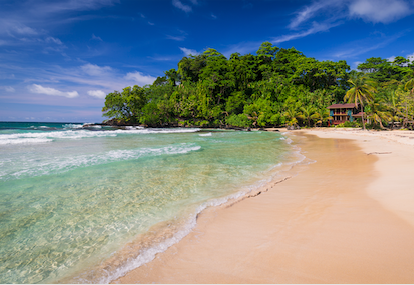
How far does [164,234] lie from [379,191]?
16.2 ft

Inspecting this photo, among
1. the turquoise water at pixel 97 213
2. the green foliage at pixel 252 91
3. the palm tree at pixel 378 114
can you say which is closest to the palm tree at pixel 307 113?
the green foliage at pixel 252 91

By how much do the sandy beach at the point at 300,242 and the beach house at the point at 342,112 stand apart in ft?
152

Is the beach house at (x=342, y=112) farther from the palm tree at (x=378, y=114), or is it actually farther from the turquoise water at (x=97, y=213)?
the turquoise water at (x=97, y=213)

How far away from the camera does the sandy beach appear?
219cm

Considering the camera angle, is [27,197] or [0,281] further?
[27,197]

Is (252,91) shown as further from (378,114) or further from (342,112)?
(378,114)

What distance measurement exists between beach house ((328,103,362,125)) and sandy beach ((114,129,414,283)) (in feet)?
152

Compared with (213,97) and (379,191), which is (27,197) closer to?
(379,191)

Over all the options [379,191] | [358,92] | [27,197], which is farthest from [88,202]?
[358,92]

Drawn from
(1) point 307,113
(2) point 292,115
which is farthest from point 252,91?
(1) point 307,113

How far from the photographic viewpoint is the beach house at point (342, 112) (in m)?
42.6

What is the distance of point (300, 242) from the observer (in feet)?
9.09

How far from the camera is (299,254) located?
98.8 inches

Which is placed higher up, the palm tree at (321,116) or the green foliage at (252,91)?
the green foliage at (252,91)
